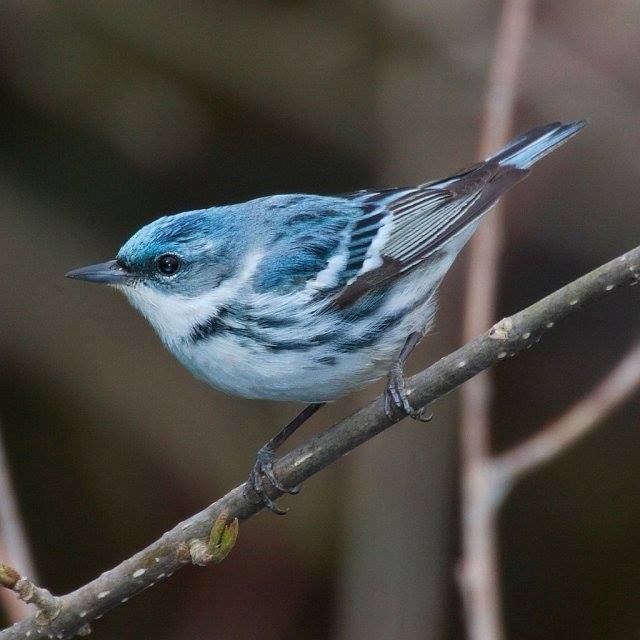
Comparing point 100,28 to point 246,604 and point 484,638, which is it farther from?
point 484,638

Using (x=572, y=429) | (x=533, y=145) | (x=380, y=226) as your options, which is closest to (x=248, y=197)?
(x=380, y=226)

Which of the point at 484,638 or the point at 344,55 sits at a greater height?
the point at 344,55

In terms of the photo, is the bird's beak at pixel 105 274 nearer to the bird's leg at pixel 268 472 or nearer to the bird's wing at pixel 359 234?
the bird's wing at pixel 359 234

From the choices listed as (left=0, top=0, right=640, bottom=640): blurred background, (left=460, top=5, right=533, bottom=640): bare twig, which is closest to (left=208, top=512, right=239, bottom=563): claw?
(left=460, top=5, right=533, bottom=640): bare twig

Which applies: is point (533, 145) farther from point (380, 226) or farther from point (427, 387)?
point (427, 387)

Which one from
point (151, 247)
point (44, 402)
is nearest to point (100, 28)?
point (44, 402)

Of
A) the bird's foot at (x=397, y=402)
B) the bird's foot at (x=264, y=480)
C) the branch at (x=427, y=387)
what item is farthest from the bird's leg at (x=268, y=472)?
the bird's foot at (x=397, y=402)
